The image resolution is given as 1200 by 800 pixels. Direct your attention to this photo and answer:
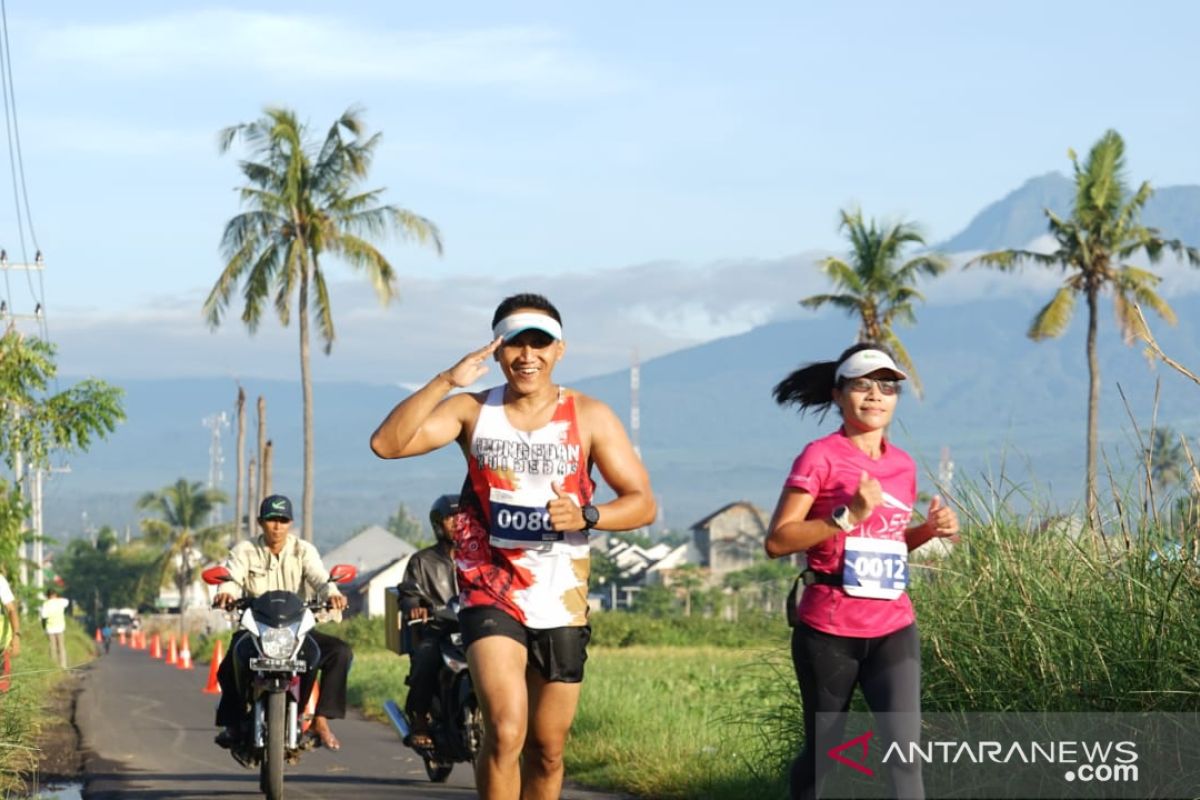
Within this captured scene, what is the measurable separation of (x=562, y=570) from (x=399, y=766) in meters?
7.29

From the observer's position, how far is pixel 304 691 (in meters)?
11.7

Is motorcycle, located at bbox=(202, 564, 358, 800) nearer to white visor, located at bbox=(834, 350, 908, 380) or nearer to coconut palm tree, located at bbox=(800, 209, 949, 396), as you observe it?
white visor, located at bbox=(834, 350, 908, 380)

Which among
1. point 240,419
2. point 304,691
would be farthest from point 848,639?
point 240,419

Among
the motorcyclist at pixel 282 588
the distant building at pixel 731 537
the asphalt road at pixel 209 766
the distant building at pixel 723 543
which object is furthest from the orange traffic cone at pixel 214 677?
the distant building at pixel 731 537

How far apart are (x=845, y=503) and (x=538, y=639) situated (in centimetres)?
122

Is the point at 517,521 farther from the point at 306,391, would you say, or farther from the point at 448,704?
the point at 306,391

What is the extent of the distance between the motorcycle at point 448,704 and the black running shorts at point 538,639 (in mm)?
4060

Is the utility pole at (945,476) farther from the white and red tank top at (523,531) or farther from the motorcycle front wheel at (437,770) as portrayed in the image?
the motorcycle front wheel at (437,770)

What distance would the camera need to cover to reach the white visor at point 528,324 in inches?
302

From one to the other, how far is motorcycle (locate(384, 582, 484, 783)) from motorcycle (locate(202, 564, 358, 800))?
861mm

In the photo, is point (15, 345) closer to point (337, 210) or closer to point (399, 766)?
point (399, 766)

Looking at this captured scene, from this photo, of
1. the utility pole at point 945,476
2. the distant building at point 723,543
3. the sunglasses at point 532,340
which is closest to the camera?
the sunglasses at point 532,340

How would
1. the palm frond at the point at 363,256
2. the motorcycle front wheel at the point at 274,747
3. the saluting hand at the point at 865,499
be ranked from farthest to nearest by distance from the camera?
the palm frond at the point at 363,256, the motorcycle front wheel at the point at 274,747, the saluting hand at the point at 865,499

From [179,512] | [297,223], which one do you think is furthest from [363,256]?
[179,512]
